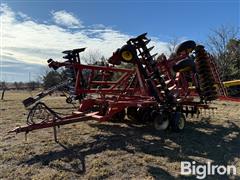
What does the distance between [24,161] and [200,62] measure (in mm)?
5074

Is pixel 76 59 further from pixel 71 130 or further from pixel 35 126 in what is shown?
pixel 35 126

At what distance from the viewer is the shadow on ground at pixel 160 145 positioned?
4.84m

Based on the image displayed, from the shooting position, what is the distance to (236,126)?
311 inches

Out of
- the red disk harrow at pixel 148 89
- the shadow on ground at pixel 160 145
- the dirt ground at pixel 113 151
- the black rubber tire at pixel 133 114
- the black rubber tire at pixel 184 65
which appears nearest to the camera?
the dirt ground at pixel 113 151

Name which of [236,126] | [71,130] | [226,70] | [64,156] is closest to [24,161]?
[64,156]

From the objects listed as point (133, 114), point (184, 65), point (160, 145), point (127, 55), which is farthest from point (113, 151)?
point (133, 114)

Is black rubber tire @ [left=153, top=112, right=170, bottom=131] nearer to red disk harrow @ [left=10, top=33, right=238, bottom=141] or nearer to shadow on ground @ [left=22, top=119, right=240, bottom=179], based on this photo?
red disk harrow @ [left=10, top=33, right=238, bottom=141]

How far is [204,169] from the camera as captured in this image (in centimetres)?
441

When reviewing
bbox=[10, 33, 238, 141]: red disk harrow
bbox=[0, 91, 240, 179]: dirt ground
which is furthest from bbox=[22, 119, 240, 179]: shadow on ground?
bbox=[10, 33, 238, 141]: red disk harrow

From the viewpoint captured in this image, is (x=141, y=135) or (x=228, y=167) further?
(x=141, y=135)

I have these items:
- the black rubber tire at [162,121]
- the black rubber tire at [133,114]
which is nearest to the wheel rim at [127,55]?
the black rubber tire at [162,121]

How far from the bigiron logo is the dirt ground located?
0.10 meters

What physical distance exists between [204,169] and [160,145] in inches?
54.3

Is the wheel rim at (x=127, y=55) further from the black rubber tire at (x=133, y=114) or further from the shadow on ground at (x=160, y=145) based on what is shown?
the black rubber tire at (x=133, y=114)
